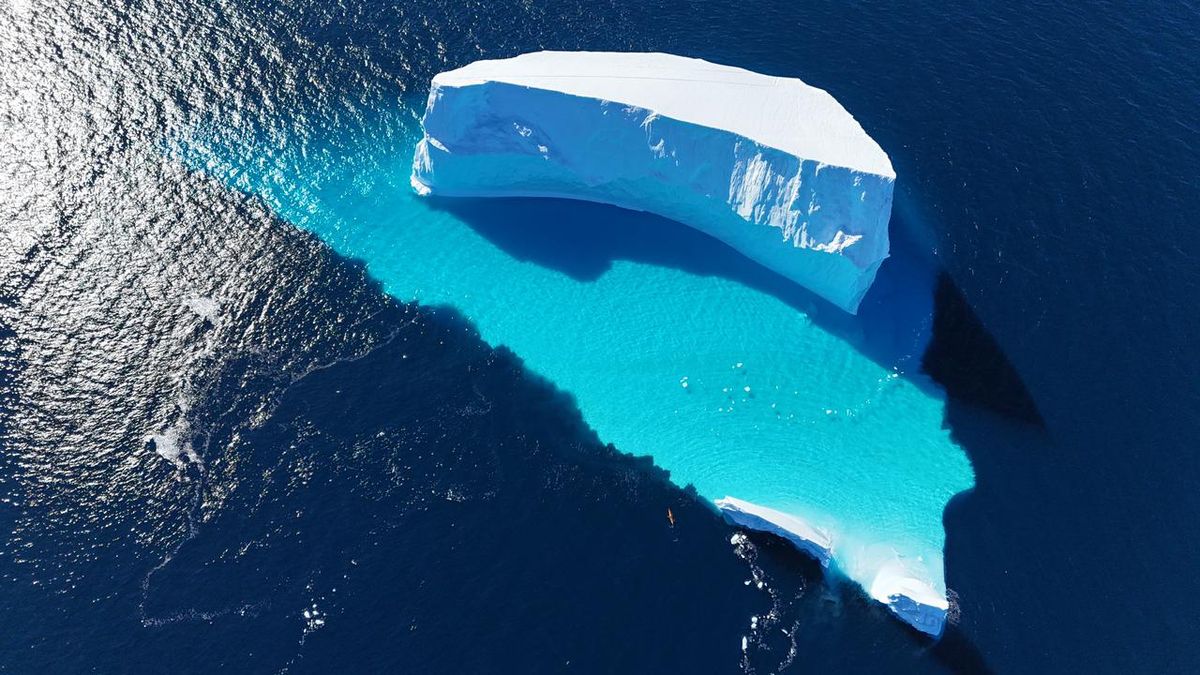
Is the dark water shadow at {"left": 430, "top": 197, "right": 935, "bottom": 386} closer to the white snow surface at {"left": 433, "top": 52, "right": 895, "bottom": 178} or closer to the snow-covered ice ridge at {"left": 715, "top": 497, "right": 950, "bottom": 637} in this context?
the white snow surface at {"left": 433, "top": 52, "right": 895, "bottom": 178}

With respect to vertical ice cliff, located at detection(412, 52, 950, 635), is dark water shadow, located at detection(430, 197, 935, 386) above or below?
below

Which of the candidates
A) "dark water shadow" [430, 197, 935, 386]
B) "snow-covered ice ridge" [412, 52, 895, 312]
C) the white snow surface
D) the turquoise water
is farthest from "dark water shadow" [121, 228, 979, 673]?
the white snow surface

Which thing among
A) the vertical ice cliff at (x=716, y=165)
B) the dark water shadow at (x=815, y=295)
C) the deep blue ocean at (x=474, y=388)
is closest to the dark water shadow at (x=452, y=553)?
the deep blue ocean at (x=474, y=388)

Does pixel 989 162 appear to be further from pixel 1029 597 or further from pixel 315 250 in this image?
pixel 315 250

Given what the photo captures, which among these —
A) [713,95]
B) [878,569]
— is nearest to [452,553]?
[878,569]

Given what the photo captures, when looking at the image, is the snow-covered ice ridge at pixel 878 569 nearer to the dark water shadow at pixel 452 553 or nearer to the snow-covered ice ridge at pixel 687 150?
the dark water shadow at pixel 452 553

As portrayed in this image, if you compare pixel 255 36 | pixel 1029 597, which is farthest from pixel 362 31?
pixel 1029 597

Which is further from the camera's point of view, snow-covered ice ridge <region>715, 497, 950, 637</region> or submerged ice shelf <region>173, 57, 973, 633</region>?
submerged ice shelf <region>173, 57, 973, 633</region>
